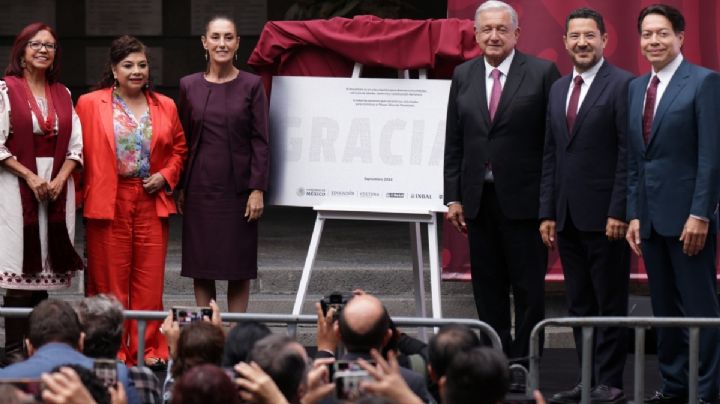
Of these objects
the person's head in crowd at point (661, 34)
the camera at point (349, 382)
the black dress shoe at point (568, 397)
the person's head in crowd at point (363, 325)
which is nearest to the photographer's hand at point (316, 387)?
the camera at point (349, 382)

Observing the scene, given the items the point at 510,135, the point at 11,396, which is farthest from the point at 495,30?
the point at 11,396

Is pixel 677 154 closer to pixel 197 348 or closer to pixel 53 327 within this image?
pixel 197 348

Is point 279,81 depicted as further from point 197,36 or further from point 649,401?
point 197,36

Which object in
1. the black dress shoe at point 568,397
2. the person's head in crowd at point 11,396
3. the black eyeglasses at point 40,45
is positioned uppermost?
the black eyeglasses at point 40,45

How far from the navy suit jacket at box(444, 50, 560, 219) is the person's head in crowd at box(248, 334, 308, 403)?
10.1ft

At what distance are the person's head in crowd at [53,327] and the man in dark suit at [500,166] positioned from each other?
9.49 feet

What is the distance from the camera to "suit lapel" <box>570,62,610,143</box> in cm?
742

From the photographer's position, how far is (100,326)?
5.60 metres

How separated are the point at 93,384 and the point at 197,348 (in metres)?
0.58

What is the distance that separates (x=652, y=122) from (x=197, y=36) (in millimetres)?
7744

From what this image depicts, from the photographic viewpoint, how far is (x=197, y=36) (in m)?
14.3

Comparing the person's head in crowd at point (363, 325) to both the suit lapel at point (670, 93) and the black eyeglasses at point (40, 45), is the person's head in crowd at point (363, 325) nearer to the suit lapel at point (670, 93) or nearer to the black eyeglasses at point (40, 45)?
the suit lapel at point (670, 93)

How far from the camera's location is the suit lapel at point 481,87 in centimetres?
781

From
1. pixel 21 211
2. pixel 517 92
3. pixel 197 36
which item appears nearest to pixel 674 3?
pixel 517 92
